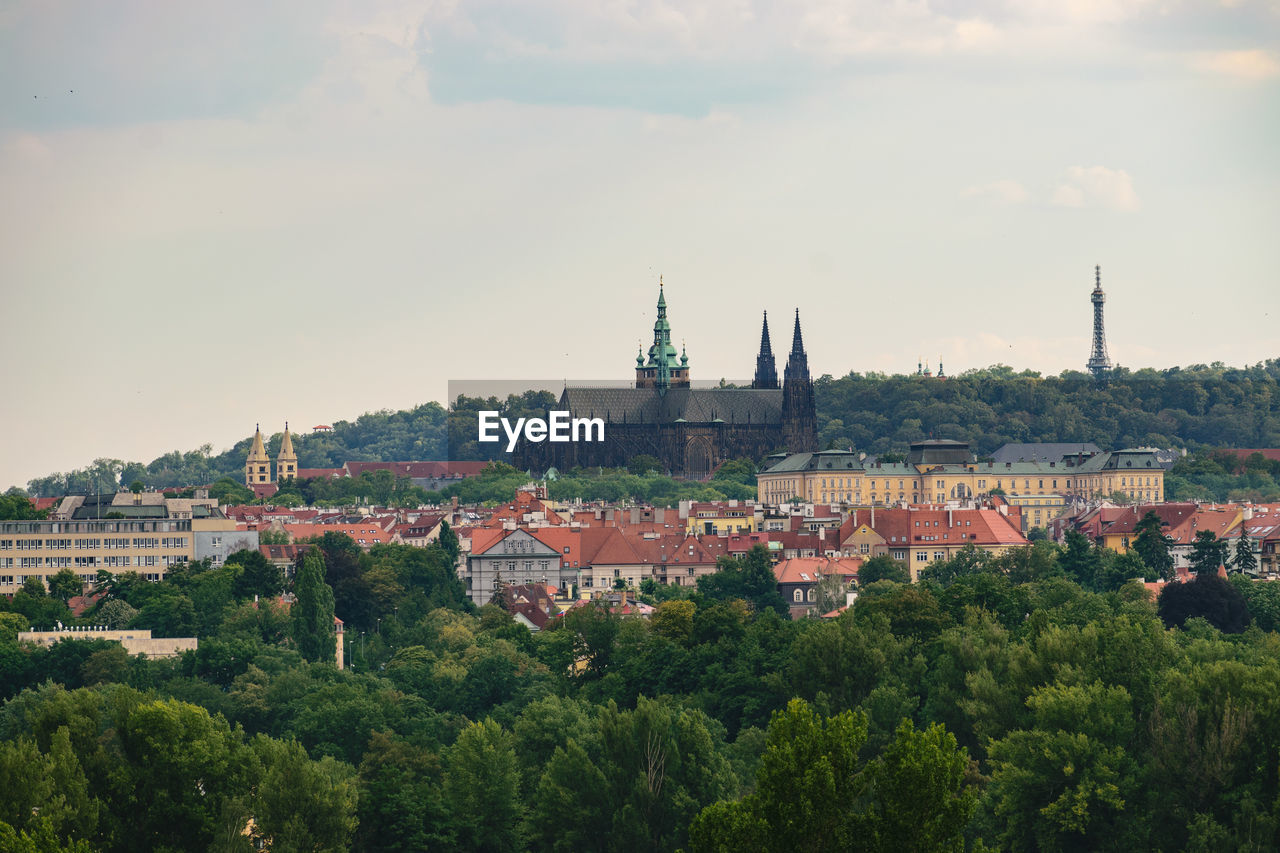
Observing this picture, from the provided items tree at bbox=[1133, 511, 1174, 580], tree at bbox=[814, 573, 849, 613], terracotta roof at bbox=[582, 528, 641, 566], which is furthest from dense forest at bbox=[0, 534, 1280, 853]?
terracotta roof at bbox=[582, 528, 641, 566]

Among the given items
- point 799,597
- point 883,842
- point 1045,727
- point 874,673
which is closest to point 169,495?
point 799,597

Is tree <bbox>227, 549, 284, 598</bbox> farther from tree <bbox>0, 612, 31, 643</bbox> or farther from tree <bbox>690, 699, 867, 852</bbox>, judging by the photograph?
tree <bbox>690, 699, 867, 852</bbox>

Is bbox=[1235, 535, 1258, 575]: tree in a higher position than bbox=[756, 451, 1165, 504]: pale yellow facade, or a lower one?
lower

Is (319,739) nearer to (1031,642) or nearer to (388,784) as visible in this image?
(388,784)

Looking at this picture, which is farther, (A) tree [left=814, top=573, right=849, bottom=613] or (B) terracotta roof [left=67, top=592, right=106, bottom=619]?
(A) tree [left=814, top=573, right=849, bottom=613]

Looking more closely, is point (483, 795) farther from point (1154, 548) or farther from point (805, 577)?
point (1154, 548)

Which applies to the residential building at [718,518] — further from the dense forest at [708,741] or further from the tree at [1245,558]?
the dense forest at [708,741]
